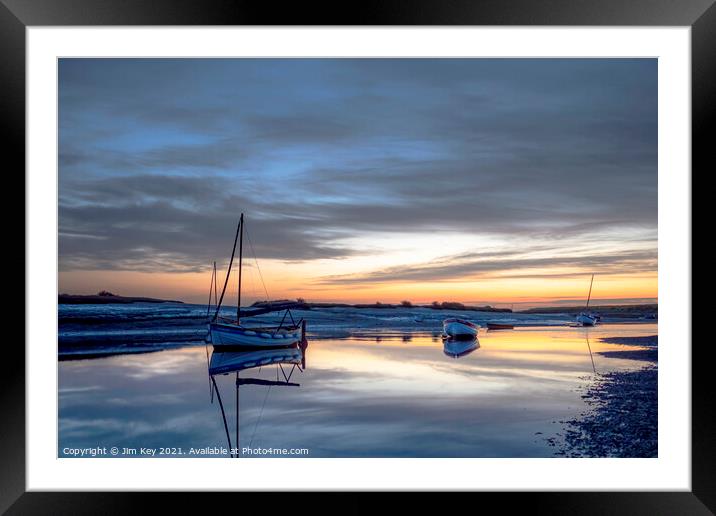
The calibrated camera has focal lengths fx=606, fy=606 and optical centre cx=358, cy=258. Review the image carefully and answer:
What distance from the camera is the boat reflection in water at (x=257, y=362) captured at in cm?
850

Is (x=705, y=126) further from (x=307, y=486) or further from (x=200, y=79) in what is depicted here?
(x=200, y=79)

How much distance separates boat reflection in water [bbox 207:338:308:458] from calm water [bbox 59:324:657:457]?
10 centimetres

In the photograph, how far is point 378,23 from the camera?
2729 mm

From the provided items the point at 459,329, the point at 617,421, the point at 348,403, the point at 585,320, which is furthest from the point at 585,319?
the point at 617,421

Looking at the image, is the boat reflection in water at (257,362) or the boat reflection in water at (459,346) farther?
the boat reflection in water at (459,346)

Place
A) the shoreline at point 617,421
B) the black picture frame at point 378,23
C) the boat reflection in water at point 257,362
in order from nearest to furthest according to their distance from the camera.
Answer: the black picture frame at point 378,23 < the shoreline at point 617,421 < the boat reflection in water at point 257,362

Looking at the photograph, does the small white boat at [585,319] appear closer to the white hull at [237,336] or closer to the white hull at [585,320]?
the white hull at [585,320]

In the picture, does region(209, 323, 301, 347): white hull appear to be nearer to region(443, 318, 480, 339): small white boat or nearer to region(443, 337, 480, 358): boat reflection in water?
region(443, 337, 480, 358): boat reflection in water

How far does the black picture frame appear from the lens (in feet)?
8.86

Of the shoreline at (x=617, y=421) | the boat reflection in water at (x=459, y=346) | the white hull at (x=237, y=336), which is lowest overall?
the boat reflection in water at (x=459, y=346)

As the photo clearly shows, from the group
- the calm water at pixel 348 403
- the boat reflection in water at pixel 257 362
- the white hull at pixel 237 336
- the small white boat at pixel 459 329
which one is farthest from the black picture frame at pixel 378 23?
the small white boat at pixel 459 329

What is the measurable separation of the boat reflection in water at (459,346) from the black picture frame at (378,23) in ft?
29.4

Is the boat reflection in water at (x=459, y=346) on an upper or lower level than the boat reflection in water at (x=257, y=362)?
lower

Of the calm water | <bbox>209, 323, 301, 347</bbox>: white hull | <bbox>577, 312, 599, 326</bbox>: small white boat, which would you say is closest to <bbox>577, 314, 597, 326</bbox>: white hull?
<bbox>577, 312, 599, 326</bbox>: small white boat
